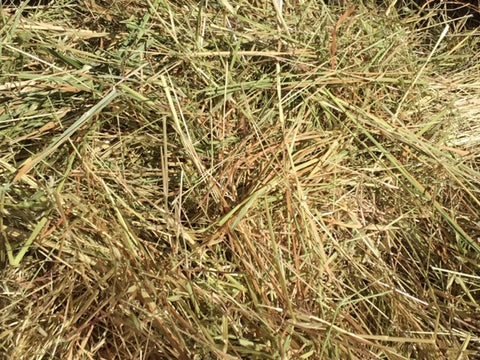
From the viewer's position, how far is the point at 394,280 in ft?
3.64

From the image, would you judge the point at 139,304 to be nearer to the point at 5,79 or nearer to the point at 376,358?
the point at 376,358

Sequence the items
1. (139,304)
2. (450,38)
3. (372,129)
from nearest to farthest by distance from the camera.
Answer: (139,304) → (372,129) → (450,38)

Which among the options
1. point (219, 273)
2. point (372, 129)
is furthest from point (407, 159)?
point (219, 273)

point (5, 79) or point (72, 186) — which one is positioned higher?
point (5, 79)

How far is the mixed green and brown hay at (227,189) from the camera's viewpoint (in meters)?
0.97

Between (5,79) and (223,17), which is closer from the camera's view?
(5,79)

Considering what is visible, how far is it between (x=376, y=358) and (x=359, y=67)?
0.64 metres

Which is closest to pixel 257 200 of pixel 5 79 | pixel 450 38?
pixel 5 79

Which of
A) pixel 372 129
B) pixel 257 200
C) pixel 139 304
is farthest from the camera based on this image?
pixel 372 129

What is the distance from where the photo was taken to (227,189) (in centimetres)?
107

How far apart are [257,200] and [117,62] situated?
0.41 meters

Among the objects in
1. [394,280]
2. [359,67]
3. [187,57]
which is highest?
[187,57]

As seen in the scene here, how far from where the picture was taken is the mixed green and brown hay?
0.97 m

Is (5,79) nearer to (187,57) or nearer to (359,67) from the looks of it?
(187,57)
